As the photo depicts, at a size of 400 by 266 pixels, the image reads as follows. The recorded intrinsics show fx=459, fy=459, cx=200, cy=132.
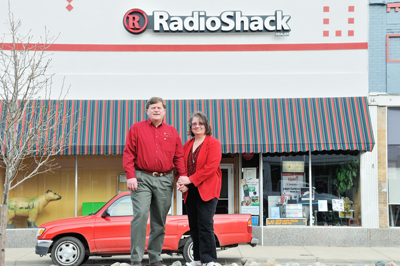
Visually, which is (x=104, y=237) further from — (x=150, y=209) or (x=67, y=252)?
(x=150, y=209)

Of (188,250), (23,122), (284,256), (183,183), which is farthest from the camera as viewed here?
(23,122)

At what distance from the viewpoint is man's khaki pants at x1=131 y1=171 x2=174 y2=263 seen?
536 centimetres

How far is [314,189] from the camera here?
40.6ft

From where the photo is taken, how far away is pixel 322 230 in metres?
12.0

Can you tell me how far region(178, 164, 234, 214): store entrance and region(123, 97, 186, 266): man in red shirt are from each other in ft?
24.6


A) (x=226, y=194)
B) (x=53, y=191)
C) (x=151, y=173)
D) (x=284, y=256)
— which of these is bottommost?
(x=284, y=256)

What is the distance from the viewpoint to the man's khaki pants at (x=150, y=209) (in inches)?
211

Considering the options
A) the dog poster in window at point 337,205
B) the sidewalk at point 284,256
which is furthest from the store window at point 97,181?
the dog poster in window at point 337,205

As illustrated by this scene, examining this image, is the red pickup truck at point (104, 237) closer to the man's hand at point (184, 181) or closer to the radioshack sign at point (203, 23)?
the man's hand at point (184, 181)

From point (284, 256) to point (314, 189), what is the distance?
2.75 metres

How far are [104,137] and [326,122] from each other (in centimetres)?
567

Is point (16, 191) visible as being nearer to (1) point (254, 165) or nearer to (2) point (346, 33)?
(1) point (254, 165)

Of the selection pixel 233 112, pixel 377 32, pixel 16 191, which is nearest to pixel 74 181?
pixel 16 191

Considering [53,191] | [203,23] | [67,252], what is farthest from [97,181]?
[203,23]
